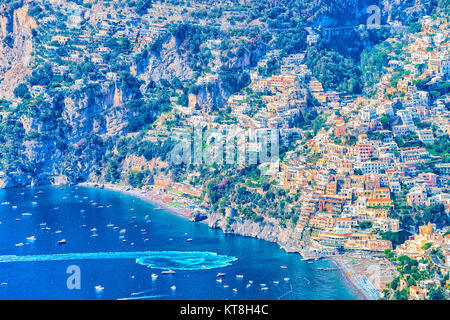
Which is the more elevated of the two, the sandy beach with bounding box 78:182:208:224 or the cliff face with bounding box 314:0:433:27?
the cliff face with bounding box 314:0:433:27

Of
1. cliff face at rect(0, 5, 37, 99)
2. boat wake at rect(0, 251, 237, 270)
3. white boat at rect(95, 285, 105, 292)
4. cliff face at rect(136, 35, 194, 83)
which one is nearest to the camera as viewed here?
white boat at rect(95, 285, 105, 292)

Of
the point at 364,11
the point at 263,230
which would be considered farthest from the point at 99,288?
the point at 364,11

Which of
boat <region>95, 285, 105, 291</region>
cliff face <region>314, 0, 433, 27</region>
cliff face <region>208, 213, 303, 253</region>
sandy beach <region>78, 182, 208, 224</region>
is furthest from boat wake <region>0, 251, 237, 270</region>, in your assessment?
cliff face <region>314, 0, 433, 27</region>

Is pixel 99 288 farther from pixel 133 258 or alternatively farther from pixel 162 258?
pixel 162 258

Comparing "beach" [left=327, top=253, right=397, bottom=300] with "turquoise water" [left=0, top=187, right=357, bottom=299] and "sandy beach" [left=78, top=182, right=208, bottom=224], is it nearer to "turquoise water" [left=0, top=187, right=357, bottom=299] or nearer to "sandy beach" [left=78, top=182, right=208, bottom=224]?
"turquoise water" [left=0, top=187, right=357, bottom=299]
